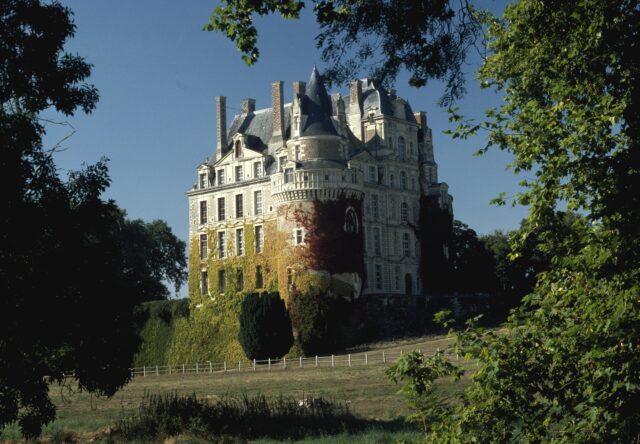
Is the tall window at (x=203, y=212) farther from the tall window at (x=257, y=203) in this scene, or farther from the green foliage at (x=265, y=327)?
the green foliage at (x=265, y=327)

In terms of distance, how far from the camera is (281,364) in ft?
166

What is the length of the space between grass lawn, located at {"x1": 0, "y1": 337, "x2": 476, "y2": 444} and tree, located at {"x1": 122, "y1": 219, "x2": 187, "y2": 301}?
1299 inches

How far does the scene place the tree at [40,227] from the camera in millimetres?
19188

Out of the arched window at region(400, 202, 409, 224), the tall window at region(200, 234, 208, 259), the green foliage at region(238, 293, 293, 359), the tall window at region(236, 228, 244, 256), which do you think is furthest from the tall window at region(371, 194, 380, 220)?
the green foliage at region(238, 293, 293, 359)

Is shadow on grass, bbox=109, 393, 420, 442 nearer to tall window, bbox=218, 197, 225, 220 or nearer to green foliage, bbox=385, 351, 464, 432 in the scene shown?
green foliage, bbox=385, 351, 464, 432

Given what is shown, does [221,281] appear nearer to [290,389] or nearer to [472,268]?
[472,268]

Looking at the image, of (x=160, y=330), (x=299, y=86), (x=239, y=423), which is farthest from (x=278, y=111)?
(x=239, y=423)

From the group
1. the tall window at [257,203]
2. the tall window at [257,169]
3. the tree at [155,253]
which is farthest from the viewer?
the tree at [155,253]

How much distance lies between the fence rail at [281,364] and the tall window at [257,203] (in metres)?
10.6

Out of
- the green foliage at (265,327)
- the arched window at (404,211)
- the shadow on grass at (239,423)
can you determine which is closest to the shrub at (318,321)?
the green foliage at (265,327)

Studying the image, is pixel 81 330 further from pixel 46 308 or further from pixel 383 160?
pixel 383 160

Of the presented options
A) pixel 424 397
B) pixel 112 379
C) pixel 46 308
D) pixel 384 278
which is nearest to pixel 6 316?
pixel 46 308

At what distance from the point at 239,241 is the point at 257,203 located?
2.83 m

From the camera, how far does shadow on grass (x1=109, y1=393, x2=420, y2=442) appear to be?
22.9 metres
